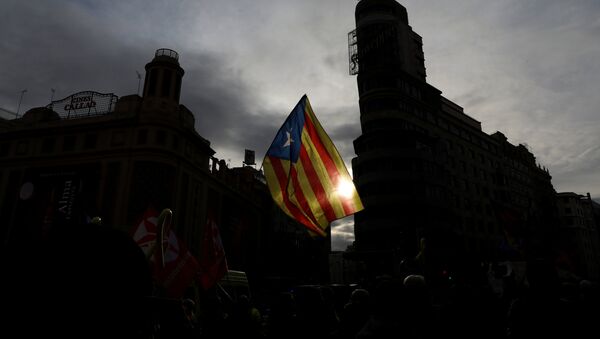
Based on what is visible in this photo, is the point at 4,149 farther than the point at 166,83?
Yes

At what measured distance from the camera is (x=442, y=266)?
39.6 meters

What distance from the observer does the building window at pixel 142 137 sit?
101ft

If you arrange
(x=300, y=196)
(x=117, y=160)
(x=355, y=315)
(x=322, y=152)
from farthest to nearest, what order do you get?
1. (x=117, y=160)
2. (x=322, y=152)
3. (x=300, y=196)
4. (x=355, y=315)

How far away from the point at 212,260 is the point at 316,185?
456 centimetres

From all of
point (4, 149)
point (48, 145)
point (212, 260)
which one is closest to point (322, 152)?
point (212, 260)

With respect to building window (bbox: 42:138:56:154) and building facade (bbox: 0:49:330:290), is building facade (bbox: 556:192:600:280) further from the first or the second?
building window (bbox: 42:138:56:154)

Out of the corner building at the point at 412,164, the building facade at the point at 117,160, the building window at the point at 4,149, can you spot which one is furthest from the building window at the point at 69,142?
the corner building at the point at 412,164

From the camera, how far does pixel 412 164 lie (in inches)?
1708

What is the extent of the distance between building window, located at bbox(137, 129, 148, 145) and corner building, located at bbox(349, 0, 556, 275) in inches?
918

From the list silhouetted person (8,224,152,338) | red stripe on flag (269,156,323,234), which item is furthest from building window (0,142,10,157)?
silhouetted person (8,224,152,338)

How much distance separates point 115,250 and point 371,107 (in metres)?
47.3

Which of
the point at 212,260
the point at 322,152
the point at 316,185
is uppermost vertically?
the point at 322,152

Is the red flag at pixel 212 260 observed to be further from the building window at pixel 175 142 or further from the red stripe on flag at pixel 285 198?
the building window at pixel 175 142

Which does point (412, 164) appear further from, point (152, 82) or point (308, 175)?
point (308, 175)
